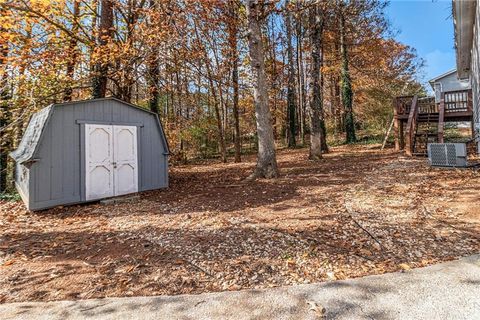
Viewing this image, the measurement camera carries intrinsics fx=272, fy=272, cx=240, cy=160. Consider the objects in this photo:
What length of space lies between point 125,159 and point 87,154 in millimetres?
924

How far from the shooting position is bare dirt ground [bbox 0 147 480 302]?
277 cm

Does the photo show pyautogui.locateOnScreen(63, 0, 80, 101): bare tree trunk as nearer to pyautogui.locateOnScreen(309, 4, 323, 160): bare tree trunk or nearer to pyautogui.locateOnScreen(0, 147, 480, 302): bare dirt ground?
pyautogui.locateOnScreen(0, 147, 480, 302): bare dirt ground

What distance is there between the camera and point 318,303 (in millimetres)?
2242

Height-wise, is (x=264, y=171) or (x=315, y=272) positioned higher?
(x=264, y=171)

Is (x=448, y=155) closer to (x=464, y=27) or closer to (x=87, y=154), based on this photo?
(x=464, y=27)

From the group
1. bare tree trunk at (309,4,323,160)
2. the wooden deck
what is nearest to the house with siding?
the wooden deck

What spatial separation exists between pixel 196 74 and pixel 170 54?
226cm

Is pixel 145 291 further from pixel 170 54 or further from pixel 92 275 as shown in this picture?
pixel 170 54

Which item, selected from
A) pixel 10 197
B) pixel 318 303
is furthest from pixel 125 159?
pixel 318 303

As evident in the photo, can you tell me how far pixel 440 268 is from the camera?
269 cm

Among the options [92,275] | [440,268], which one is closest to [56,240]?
[92,275]

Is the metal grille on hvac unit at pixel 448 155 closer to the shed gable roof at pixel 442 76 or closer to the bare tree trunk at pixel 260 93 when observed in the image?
the bare tree trunk at pixel 260 93

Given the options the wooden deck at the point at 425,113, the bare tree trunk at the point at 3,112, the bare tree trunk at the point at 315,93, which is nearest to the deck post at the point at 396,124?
the wooden deck at the point at 425,113

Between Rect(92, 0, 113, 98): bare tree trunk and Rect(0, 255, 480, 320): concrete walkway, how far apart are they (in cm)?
804
